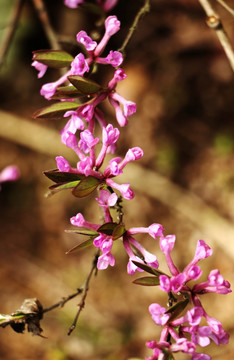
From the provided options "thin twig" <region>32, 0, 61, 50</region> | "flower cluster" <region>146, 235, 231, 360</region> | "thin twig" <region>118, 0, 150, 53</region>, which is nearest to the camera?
"flower cluster" <region>146, 235, 231, 360</region>

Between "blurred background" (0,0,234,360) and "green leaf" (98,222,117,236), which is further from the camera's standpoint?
"blurred background" (0,0,234,360)

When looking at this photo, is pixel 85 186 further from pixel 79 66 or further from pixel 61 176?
pixel 79 66

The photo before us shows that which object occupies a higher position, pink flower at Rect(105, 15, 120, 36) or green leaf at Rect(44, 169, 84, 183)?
pink flower at Rect(105, 15, 120, 36)

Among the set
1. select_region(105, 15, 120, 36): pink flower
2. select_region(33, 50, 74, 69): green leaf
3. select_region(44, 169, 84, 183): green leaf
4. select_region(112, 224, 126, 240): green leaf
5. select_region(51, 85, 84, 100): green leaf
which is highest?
select_region(105, 15, 120, 36): pink flower

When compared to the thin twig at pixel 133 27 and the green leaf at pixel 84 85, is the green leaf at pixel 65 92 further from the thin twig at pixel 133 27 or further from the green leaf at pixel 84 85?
the thin twig at pixel 133 27

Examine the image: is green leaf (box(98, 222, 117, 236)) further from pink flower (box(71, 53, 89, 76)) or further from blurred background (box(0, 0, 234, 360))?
Result: blurred background (box(0, 0, 234, 360))

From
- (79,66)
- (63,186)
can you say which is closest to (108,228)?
(63,186)

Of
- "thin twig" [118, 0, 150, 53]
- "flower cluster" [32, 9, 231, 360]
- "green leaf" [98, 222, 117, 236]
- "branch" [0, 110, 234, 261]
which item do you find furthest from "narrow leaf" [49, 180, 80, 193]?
"branch" [0, 110, 234, 261]

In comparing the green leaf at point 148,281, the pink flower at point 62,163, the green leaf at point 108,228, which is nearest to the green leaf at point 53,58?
the pink flower at point 62,163
